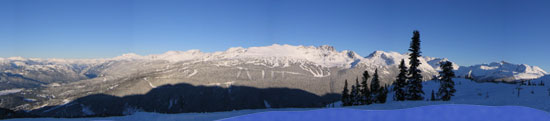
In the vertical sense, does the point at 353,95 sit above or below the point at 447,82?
below

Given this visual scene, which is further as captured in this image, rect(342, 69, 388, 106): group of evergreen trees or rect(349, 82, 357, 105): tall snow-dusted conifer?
rect(349, 82, 357, 105): tall snow-dusted conifer

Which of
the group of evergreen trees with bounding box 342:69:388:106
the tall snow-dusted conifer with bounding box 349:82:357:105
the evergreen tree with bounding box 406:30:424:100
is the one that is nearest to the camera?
the evergreen tree with bounding box 406:30:424:100

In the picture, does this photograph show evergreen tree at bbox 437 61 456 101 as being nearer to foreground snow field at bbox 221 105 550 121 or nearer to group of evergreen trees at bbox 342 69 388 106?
group of evergreen trees at bbox 342 69 388 106

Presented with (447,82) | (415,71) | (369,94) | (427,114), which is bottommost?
(369,94)

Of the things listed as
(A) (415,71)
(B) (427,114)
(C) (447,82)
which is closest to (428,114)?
(B) (427,114)

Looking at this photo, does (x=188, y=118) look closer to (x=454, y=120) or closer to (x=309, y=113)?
(x=309, y=113)

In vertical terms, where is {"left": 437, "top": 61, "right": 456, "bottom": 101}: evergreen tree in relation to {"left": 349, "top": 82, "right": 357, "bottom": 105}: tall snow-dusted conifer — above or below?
above

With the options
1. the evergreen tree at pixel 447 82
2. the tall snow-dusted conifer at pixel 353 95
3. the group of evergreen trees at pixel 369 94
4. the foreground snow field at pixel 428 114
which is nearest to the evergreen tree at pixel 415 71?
Answer: the evergreen tree at pixel 447 82

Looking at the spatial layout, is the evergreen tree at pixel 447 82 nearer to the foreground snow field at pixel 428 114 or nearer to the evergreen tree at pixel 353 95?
the evergreen tree at pixel 353 95

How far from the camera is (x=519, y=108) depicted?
35.0 feet

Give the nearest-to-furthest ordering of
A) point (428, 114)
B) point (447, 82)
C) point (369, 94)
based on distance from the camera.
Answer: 1. point (428, 114)
2. point (447, 82)
3. point (369, 94)

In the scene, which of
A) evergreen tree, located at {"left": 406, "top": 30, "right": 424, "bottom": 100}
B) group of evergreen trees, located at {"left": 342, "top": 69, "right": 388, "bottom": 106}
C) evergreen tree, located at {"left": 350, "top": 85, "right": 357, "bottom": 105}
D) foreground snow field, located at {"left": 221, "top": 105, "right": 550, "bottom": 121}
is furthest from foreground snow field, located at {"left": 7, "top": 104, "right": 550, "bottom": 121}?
evergreen tree, located at {"left": 350, "top": 85, "right": 357, "bottom": 105}

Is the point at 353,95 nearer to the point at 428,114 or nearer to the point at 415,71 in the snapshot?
the point at 415,71

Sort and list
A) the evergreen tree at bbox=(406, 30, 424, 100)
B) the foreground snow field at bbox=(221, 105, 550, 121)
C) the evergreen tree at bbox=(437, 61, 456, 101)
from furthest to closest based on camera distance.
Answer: the evergreen tree at bbox=(406, 30, 424, 100) < the evergreen tree at bbox=(437, 61, 456, 101) < the foreground snow field at bbox=(221, 105, 550, 121)
